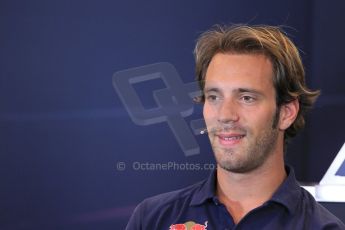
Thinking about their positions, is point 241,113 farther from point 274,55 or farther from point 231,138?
point 274,55

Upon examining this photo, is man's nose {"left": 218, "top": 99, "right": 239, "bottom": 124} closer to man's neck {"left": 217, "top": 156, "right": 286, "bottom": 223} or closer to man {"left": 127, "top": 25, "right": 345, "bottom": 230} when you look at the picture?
man {"left": 127, "top": 25, "right": 345, "bottom": 230}

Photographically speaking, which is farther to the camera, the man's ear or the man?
the man's ear

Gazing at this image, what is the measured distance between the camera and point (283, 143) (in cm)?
169

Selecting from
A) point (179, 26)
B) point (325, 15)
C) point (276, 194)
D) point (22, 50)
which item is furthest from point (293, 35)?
point (276, 194)

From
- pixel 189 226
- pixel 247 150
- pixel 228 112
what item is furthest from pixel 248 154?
pixel 189 226

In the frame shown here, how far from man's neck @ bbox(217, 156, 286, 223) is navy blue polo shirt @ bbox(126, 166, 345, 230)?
30 mm

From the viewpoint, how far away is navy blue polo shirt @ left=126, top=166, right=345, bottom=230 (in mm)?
1497

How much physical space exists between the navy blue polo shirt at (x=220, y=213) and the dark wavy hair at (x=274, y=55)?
0.21 metres

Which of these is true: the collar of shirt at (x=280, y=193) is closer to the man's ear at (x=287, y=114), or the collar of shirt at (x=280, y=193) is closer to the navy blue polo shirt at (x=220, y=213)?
the navy blue polo shirt at (x=220, y=213)

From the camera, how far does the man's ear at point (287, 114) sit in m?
1.63

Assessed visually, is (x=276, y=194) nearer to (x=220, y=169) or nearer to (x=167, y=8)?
(x=220, y=169)

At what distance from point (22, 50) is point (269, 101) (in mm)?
1592

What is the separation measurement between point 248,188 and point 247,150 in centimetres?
11

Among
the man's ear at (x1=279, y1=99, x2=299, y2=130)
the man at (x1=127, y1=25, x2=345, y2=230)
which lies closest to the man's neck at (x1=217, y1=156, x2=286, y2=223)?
the man at (x1=127, y1=25, x2=345, y2=230)
